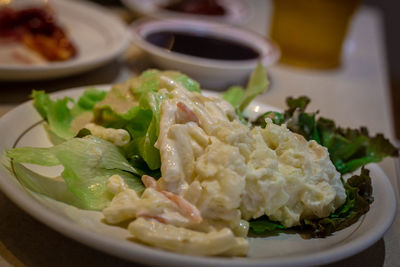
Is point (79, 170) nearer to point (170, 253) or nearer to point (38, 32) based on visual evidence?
point (170, 253)

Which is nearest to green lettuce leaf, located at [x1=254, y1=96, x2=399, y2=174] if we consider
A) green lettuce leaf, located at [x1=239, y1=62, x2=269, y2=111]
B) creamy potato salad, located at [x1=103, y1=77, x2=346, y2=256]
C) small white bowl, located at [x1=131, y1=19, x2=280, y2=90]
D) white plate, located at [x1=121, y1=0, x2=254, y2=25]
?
green lettuce leaf, located at [x1=239, y1=62, x2=269, y2=111]

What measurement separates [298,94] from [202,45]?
0.56 meters

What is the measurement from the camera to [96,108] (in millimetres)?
1370

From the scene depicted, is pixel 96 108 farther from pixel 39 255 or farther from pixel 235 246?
pixel 235 246

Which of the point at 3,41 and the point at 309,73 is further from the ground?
the point at 3,41

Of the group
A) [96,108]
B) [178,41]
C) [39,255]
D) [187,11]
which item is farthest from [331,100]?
[39,255]

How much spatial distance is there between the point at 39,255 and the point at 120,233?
211 millimetres

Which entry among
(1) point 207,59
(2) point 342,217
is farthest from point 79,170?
(1) point 207,59

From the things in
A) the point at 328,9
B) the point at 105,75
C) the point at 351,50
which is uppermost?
the point at 328,9

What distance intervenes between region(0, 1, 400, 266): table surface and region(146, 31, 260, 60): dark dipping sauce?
0.18m

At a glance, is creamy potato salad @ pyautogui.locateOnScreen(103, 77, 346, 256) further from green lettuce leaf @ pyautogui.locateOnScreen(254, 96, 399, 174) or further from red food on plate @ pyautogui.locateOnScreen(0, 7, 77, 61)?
red food on plate @ pyautogui.locateOnScreen(0, 7, 77, 61)

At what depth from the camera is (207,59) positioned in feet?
7.16

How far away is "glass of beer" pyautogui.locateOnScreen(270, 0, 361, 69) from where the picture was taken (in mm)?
2523

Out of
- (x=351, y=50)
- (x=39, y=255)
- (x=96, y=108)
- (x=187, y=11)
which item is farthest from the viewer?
(x=351, y=50)
